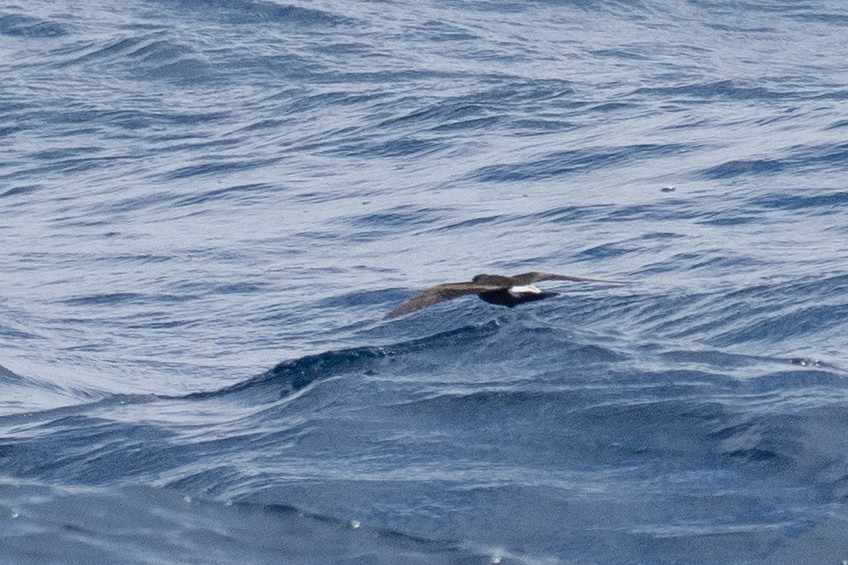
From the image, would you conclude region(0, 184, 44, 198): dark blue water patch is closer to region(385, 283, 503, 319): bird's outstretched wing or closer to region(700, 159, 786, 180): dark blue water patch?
region(700, 159, 786, 180): dark blue water patch

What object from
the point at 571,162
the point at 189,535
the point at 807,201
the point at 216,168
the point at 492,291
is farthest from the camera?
the point at 216,168

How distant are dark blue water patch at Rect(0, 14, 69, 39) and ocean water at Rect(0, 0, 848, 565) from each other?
94 cm

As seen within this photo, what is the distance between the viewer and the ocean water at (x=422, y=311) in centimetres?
550

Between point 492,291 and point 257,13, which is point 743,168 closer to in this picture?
point 492,291

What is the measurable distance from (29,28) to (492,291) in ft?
51.8

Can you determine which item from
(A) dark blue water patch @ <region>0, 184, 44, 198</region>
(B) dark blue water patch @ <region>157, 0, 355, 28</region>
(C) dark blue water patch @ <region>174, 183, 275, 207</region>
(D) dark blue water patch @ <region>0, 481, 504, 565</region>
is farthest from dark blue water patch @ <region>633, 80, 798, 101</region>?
(D) dark blue water patch @ <region>0, 481, 504, 565</region>

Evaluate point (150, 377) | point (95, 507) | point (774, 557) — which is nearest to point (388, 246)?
point (150, 377)

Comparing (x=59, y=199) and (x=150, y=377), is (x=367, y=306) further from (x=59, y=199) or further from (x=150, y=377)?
(x=59, y=199)

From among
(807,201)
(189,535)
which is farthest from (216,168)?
(189,535)

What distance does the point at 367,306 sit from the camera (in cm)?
905

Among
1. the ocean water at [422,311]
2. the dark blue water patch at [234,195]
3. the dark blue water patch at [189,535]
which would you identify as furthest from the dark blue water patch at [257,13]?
the dark blue water patch at [189,535]

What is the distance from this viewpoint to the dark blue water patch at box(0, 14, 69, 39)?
68.7ft

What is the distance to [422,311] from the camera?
8.47 meters

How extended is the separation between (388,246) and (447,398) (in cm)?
403
